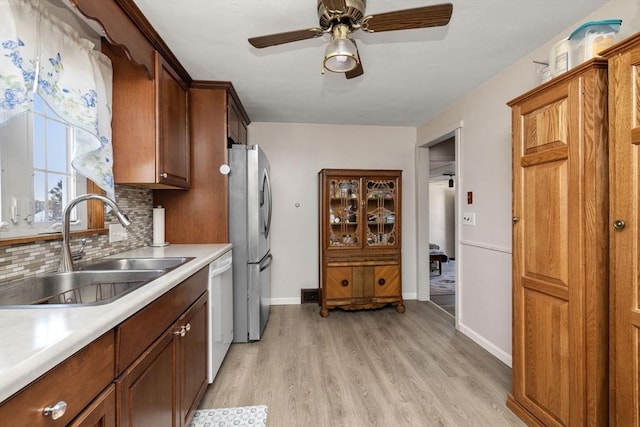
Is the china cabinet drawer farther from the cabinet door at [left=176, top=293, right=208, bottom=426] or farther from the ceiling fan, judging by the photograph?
the ceiling fan

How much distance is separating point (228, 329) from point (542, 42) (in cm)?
306

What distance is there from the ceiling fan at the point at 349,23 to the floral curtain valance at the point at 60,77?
926 mm

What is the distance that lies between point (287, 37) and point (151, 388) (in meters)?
1.67

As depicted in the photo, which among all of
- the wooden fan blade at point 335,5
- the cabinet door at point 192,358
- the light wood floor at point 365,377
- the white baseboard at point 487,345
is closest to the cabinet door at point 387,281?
the light wood floor at point 365,377

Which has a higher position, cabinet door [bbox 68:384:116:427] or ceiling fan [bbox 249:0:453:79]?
ceiling fan [bbox 249:0:453:79]

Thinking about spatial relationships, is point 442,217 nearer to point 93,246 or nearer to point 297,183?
point 297,183

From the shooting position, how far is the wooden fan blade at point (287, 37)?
1.44 meters

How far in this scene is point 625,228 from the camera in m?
1.19

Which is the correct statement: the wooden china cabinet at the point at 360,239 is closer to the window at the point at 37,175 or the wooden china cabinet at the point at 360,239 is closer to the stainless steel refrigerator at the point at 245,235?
the stainless steel refrigerator at the point at 245,235

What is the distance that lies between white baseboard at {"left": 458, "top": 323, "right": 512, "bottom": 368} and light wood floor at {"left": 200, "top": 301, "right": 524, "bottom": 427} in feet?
0.17

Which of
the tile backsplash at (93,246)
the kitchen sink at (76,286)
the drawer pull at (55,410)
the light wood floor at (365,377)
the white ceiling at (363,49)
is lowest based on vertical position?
the light wood floor at (365,377)

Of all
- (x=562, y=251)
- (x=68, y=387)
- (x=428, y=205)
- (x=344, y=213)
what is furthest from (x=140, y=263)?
(x=428, y=205)

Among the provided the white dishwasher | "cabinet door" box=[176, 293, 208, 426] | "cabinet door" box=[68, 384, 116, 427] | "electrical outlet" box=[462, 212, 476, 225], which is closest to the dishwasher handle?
the white dishwasher

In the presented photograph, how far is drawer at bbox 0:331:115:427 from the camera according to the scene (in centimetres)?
59
